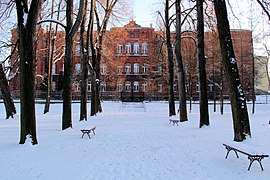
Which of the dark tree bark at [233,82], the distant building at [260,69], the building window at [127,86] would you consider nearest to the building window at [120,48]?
the building window at [127,86]

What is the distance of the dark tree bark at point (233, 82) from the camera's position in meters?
8.10

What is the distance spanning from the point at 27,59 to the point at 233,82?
6360 mm

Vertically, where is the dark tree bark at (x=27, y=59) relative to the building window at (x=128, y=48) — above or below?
below

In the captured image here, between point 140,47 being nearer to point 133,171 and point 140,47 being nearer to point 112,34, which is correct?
point 112,34

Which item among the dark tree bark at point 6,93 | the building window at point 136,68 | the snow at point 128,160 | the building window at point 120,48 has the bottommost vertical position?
the snow at point 128,160

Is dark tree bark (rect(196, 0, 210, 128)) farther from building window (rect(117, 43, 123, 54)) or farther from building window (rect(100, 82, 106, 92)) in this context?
building window (rect(117, 43, 123, 54))

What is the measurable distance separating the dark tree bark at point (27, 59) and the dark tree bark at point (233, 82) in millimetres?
5693

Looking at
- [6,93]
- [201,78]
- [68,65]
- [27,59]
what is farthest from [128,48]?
[27,59]

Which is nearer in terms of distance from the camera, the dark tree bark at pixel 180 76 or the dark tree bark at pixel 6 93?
the dark tree bark at pixel 180 76

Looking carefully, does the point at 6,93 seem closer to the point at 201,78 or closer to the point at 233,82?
the point at 201,78

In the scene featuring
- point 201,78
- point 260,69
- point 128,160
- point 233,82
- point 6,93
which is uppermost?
point 260,69

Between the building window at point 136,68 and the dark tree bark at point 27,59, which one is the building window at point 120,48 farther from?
the dark tree bark at point 27,59

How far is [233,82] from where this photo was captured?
8.30 m

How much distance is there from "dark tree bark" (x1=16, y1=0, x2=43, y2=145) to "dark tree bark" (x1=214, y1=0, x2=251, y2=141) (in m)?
5.69
